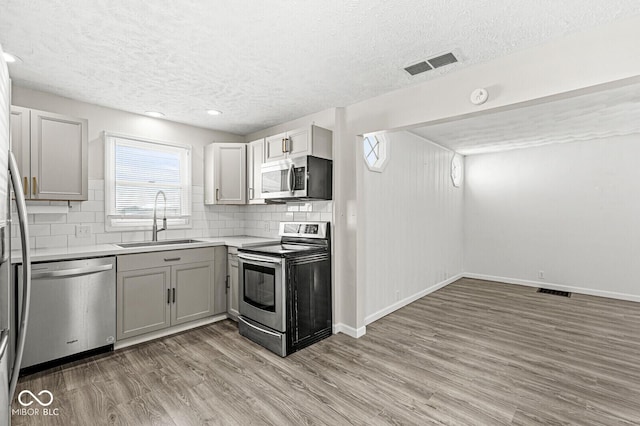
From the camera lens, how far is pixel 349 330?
344cm

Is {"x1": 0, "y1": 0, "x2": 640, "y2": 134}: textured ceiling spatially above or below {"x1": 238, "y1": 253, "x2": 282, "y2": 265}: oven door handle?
above

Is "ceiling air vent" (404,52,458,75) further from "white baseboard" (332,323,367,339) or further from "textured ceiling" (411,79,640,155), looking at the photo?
"white baseboard" (332,323,367,339)

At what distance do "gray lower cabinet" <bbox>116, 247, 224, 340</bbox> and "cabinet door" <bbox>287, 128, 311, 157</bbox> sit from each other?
4.96 feet

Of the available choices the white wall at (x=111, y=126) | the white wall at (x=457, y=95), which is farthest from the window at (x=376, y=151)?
the white wall at (x=111, y=126)

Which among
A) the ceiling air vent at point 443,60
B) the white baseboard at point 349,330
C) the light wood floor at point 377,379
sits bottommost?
the light wood floor at point 377,379

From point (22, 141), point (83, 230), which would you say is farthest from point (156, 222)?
point (22, 141)

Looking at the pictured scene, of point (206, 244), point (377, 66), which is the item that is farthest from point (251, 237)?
point (377, 66)

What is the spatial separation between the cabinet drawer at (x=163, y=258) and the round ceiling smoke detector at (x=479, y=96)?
10.00 ft

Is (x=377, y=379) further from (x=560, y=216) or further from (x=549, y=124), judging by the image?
(x=560, y=216)

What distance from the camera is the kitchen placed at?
208cm

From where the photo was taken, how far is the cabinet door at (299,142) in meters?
3.28

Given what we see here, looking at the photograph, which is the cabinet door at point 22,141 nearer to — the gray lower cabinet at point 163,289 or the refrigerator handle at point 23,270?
the gray lower cabinet at point 163,289

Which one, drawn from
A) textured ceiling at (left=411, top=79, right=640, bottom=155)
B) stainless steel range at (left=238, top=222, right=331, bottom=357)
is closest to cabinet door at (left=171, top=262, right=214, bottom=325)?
stainless steel range at (left=238, top=222, right=331, bottom=357)

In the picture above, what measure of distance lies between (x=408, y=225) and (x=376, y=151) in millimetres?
1228
